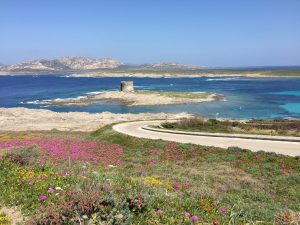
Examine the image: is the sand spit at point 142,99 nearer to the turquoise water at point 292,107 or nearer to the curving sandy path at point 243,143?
the turquoise water at point 292,107

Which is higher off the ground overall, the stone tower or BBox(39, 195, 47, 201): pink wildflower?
BBox(39, 195, 47, 201): pink wildflower

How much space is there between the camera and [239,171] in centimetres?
1694

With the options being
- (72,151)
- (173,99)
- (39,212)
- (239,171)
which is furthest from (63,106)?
(39,212)

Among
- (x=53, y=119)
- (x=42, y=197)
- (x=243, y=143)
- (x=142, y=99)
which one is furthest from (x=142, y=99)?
(x=42, y=197)

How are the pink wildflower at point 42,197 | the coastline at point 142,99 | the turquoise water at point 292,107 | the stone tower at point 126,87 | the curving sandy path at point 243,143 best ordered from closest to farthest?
the pink wildflower at point 42,197
the curving sandy path at point 243,143
the turquoise water at point 292,107
the coastline at point 142,99
the stone tower at point 126,87

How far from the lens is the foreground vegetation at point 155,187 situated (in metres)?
7.08

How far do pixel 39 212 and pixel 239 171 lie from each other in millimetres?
11809

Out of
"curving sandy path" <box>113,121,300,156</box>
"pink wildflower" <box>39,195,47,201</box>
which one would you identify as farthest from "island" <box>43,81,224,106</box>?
"pink wildflower" <box>39,195,47,201</box>

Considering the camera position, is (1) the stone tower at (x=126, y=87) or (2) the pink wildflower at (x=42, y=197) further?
(1) the stone tower at (x=126, y=87)

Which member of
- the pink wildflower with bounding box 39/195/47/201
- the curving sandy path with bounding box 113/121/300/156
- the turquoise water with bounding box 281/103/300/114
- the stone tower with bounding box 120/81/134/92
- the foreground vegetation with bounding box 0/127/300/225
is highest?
the pink wildflower with bounding box 39/195/47/201

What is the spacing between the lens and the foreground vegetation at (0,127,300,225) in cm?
708

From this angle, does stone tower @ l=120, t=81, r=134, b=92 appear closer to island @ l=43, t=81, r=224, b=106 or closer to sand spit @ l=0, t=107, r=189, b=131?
island @ l=43, t=81, r=224, b=106

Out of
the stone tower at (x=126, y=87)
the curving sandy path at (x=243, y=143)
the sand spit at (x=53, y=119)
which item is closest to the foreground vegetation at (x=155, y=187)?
the curving sandy path at (x=243, y=143)

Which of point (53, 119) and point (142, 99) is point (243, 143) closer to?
point (53, 119)
